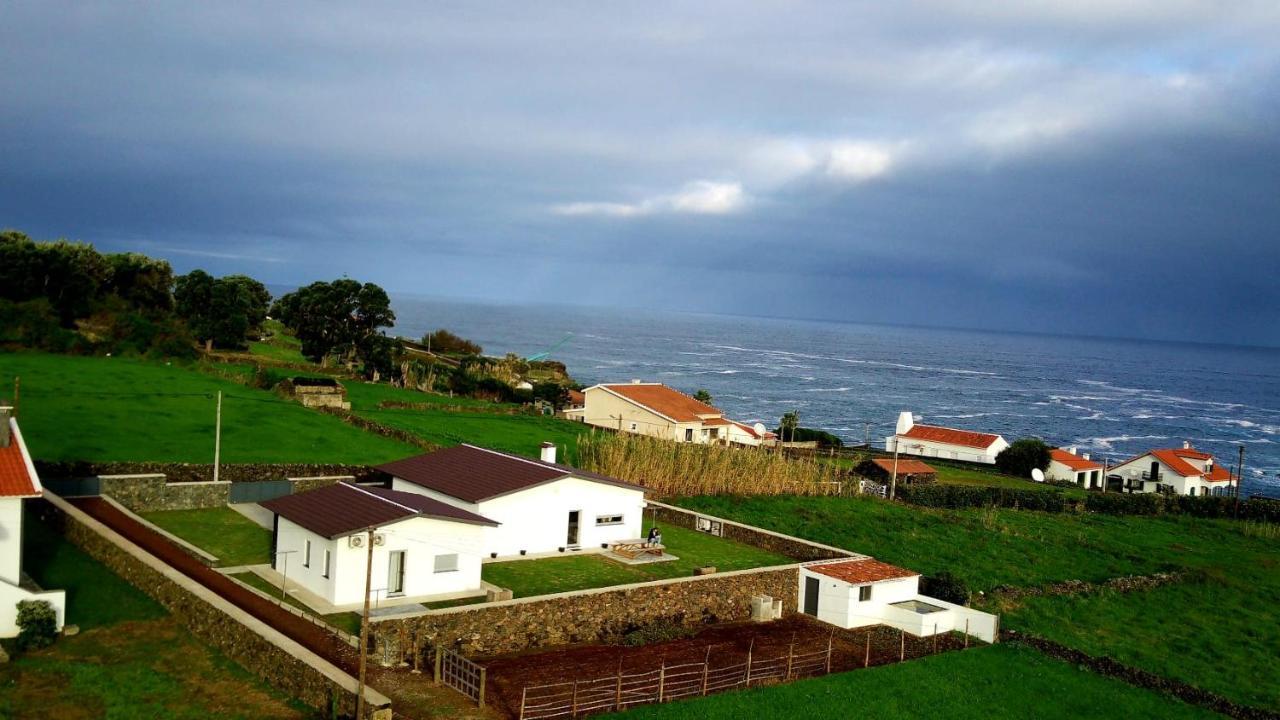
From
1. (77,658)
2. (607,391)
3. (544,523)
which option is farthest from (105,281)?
(77,658)

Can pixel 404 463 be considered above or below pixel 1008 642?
above

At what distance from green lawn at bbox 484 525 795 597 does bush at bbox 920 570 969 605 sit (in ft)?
13.1

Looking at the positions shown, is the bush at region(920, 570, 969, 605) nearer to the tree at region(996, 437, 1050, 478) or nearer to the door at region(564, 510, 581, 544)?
the door at region(564, 510, 581, 544)

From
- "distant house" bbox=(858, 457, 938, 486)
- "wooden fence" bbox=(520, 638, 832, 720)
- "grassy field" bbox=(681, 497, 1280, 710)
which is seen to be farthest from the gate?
"distant house" bbox=(858, 457, 938, 486)

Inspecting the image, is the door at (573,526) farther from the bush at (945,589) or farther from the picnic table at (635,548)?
the bush at (945,589)

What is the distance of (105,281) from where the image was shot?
226 feet

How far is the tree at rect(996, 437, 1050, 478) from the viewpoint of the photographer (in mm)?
59688

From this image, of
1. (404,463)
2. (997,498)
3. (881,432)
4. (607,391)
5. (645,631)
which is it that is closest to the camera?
(645,631)

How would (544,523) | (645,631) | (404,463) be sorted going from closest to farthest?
(645,631)
(544,523)
(404,463)

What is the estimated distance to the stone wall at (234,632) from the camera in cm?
1410

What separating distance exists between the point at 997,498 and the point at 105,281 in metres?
64.5

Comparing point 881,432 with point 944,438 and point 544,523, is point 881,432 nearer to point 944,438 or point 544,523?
point 944,438

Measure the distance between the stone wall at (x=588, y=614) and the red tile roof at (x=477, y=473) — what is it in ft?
14.3

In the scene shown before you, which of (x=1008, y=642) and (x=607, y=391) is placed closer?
(x=1008, y=642)
